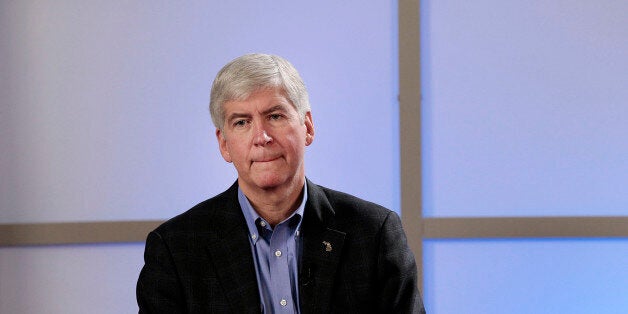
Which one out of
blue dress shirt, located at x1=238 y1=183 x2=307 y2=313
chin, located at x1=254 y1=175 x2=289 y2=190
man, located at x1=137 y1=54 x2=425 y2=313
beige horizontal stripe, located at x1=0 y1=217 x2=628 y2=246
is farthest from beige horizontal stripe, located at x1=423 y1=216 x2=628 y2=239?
chin, located at x1=254 y1=175 x2=289 y2=190

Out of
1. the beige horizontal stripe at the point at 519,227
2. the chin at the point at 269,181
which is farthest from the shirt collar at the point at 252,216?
the beige horizontal stripe at the point at 519,227

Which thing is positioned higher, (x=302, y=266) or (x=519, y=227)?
(x=302, y=266)

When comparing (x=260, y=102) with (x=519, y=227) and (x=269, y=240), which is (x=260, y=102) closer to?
(x=269, y=240)

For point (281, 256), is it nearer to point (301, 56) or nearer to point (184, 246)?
point (184, 246)

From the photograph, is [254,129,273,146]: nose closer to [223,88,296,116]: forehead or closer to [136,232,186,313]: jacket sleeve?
[223,88,296,116]: forehead

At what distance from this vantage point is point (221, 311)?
1763 millimetres

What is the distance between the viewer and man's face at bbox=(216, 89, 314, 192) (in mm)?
1732

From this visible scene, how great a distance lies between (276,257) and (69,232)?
1.39 meters

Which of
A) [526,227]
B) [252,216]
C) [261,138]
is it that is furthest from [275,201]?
[526,227]

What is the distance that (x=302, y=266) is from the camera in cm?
180

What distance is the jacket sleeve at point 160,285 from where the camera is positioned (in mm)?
1767

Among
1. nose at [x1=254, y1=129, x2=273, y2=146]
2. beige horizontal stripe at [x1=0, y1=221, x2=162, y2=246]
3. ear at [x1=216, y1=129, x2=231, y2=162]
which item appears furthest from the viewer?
beige horizontal stripe at [x1=0, y1=221, x2=162, y2=246]

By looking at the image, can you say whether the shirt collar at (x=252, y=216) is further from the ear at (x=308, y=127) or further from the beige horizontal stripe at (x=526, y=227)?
the beige horizontal stripe at (x=526, y=227)

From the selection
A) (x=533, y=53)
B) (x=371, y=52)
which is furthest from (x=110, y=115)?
(x=533, y=53)
